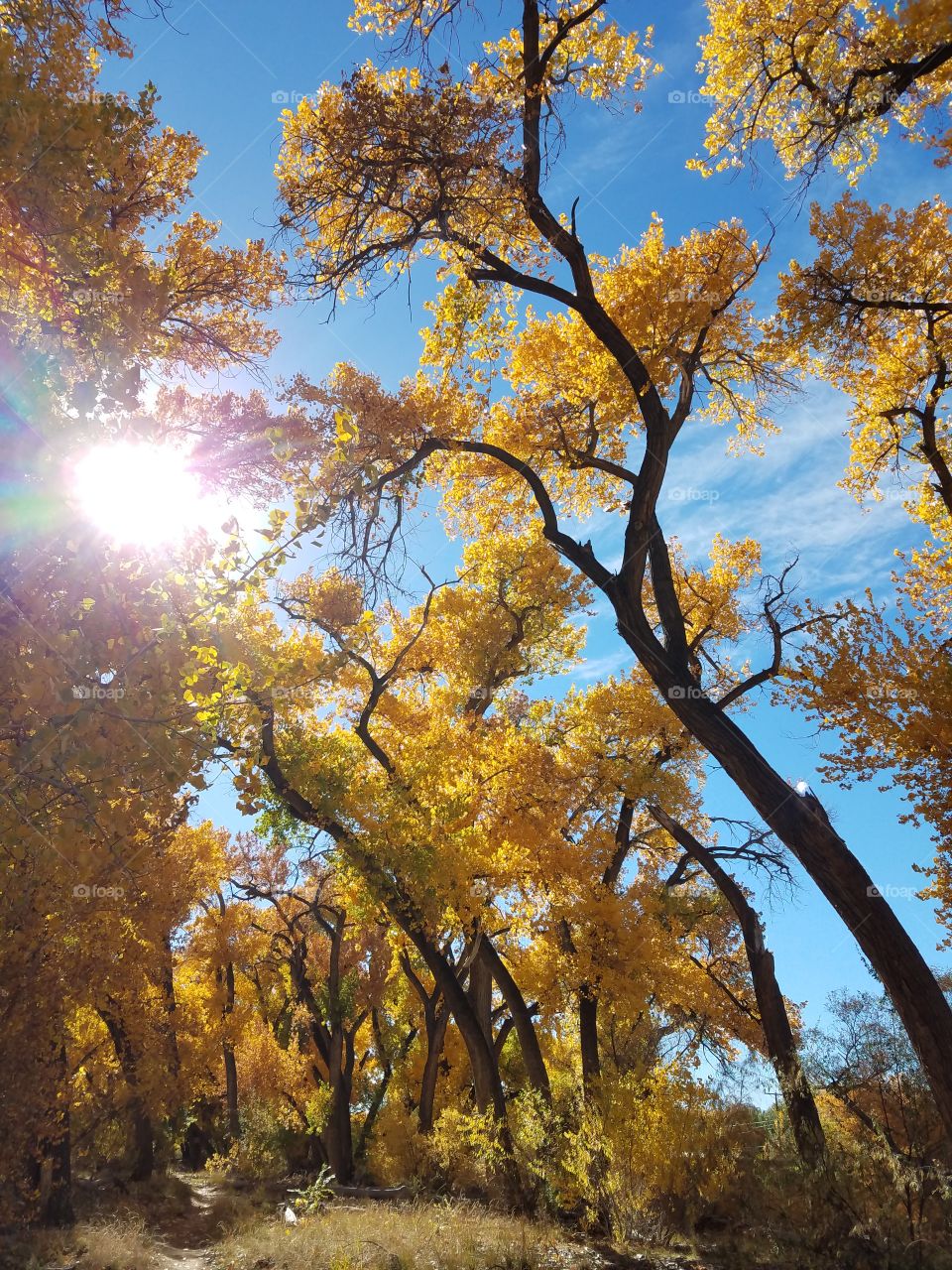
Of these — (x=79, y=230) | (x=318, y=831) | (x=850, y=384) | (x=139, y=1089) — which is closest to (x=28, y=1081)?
(x=318, y=831)

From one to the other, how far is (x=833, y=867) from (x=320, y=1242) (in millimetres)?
7419

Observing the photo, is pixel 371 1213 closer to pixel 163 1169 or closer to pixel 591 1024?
pixel 591 1024

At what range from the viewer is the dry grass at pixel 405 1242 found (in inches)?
270

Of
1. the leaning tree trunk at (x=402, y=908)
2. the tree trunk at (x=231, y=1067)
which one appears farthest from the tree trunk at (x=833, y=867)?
the tree trunk at (x=231, y=1067)

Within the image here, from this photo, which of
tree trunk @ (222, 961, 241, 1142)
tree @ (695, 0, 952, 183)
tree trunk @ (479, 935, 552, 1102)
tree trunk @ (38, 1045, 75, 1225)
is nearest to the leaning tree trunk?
tree trunk @ (479, 935, 552, 1102)

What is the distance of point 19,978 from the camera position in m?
8.43

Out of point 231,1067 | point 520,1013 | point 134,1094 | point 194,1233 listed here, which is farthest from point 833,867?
point 231,1067

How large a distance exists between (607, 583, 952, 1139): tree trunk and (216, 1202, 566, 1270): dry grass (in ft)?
14.7

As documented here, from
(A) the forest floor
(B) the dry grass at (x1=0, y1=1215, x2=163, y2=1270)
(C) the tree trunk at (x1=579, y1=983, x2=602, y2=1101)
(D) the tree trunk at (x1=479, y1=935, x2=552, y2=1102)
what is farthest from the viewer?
(C) the tree trunk at (x1=579, y1=983, x2=602, y2=1101)

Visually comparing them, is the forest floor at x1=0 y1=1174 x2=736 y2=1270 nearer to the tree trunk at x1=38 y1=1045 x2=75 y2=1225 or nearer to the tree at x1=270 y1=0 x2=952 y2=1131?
the tree trunk at x1=38 y1=1045 x2=75 y2=1225

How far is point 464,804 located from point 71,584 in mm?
9062

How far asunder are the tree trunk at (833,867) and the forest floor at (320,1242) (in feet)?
14.5

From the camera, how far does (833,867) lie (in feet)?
16.2

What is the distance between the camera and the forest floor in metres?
7.02
